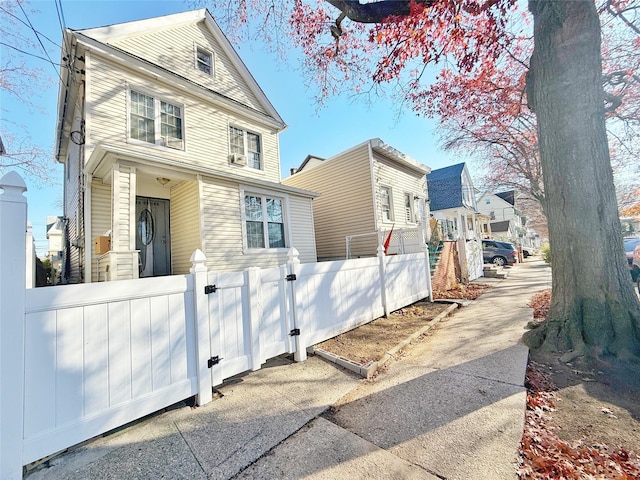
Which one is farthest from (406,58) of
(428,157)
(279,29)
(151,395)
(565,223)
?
(428,157)

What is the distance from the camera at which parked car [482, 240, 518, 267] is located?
18.5 metres

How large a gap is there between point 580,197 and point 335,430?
170 inches

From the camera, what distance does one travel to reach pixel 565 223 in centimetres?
388

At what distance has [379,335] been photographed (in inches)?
194

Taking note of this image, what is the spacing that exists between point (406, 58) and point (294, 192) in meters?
4.87

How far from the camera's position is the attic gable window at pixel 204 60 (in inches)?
365

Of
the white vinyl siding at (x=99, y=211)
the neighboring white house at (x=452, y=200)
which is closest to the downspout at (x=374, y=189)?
the neighboring white house at (x=452, y=200)

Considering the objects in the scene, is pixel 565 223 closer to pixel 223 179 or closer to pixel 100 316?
pixel 100 316

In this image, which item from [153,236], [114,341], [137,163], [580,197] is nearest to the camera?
[114,341]

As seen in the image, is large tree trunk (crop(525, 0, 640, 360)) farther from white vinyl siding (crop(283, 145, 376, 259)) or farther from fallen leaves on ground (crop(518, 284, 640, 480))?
white vinyl siding (crop(283, 145, 376, 259))

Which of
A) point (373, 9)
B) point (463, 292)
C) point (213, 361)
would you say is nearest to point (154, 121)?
point (373, 9)

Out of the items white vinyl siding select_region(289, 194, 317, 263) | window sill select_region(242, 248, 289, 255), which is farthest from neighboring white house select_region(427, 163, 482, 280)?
window sill select_region(242, 248, 289, 255)

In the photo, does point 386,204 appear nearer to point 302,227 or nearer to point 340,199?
point 340,199

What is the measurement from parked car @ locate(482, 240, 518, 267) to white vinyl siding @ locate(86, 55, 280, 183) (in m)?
16.0
